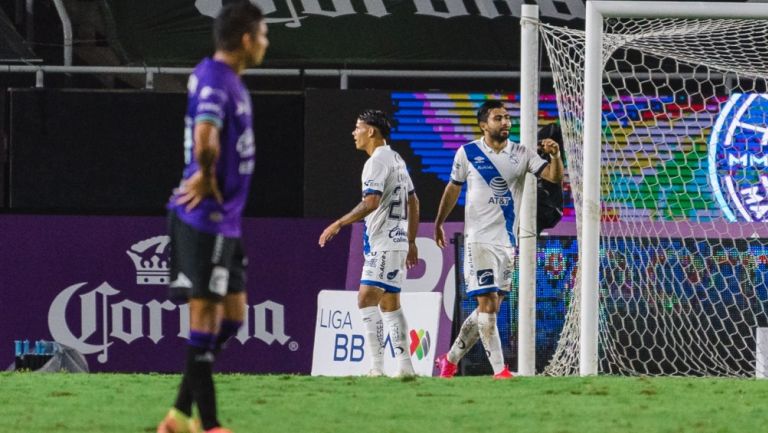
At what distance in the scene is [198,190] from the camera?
5.71 metres

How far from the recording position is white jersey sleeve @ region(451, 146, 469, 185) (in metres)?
10.5

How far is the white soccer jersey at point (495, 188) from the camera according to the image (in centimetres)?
1030

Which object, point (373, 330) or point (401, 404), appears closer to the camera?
point (401, 404)

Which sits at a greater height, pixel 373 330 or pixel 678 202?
pixel 678 202

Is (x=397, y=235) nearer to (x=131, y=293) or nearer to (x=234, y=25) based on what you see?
(x=131, y=293)

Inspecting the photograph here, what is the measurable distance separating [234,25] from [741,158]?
817 centimetres

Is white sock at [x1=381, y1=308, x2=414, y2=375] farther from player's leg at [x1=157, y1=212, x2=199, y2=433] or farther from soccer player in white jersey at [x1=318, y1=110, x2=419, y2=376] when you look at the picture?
player's leg at [x1=157, y1=212, x2=199, y2=433]

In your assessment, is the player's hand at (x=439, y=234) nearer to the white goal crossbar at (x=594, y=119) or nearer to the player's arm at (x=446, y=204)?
the player's arm at (x=446, y=204)

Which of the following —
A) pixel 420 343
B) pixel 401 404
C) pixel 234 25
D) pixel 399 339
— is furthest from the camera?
pixel 420 343

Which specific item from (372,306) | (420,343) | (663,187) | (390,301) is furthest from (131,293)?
(663,187)

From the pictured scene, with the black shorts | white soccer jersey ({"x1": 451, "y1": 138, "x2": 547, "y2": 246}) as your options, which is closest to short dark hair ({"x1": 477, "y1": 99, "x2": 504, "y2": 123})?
white soccer jersey ({"x1": 451, "y1": 138, "x2": 547, "y2": 246})

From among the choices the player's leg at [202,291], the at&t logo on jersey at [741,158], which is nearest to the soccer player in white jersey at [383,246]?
the at&t logo on jersey at [741,158]

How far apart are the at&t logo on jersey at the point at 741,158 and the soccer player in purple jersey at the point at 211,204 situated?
765 centimetres

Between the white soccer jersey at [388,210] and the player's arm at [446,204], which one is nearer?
the white soccer jersey at [388,210]
